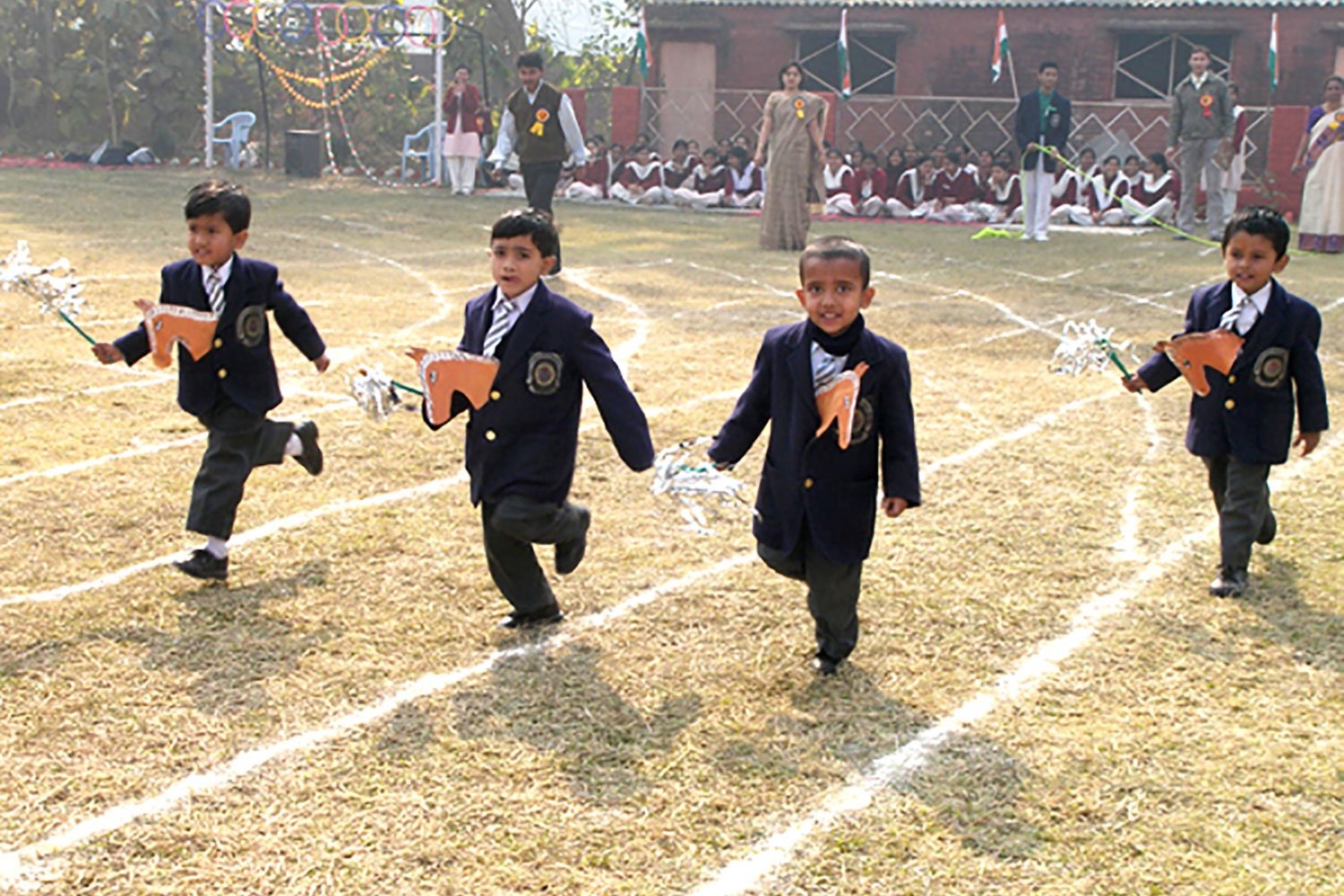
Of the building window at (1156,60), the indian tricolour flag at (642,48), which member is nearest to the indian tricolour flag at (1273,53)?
the building window at (1156,60)

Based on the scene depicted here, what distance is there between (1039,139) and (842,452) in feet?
45.0

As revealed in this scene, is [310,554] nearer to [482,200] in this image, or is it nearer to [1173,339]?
[1173,339]

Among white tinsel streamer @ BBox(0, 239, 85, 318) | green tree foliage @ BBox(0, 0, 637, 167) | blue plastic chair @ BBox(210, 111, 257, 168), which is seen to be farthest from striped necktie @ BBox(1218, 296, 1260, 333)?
blue plastic chair @ BBox(210, 111, 257, 168)

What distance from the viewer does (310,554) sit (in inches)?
205

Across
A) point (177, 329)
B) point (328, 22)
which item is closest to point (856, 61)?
point (328, 22)

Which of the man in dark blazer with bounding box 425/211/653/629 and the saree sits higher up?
the saree

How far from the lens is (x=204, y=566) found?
4.89m

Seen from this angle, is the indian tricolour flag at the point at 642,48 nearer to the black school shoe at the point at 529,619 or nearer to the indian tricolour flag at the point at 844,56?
the indian tricolour flag at the point at 844,56

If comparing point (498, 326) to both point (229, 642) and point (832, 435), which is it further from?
point (229, 642)

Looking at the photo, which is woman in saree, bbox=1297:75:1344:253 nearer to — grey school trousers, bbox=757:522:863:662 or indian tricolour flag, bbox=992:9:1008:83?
indian tricolour flag, bbox=992:9:1008:83

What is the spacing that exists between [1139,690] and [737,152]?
17733mm

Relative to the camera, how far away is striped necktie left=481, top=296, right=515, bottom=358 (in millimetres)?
4461

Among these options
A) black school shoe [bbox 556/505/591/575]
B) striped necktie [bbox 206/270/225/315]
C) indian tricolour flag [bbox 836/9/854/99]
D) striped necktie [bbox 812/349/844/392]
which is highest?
indian tricolour flag [bbox 836/9/854/99]

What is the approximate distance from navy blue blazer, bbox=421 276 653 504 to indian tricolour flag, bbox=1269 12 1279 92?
20049 millimetres
